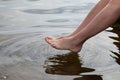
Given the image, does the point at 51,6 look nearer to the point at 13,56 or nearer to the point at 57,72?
the point at 13,56

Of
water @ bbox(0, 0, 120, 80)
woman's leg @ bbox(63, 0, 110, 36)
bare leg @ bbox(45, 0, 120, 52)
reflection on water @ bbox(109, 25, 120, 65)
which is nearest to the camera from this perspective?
water @ bbox(0, 0, 120, 80)

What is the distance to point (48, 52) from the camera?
3.14 m

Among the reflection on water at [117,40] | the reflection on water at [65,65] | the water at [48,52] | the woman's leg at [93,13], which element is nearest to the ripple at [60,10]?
the water at [48,52]

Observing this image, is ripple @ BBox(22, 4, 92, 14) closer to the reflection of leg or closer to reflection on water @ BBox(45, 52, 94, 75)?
the reflection of leg

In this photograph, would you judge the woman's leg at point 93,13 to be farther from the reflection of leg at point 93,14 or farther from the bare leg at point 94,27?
the bare leg at point 94,27

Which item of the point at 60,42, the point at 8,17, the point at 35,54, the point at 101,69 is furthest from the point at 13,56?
the point at 8,17

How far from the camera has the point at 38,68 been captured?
269 cm

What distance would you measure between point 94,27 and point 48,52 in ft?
1.73

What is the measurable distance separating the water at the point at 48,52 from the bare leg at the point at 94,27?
0.09 metres

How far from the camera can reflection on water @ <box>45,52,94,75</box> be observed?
264cm

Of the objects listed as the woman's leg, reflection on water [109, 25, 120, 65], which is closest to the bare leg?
the woman's leg

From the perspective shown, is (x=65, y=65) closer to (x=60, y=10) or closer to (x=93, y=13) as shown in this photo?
(x=93, y=13)

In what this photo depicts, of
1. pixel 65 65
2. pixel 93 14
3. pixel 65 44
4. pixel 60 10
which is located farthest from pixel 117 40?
pixel 60 10

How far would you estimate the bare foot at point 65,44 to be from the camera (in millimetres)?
3048
